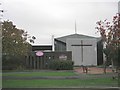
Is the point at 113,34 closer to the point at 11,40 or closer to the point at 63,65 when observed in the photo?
the point at 11,40

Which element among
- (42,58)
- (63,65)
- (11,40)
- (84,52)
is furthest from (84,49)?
(11,40)

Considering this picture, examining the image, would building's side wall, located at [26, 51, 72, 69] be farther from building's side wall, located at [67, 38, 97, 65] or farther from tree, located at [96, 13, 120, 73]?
tree, located at [96, 13, 120, 73]

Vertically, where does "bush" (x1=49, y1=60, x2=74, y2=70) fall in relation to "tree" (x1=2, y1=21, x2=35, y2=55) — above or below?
below

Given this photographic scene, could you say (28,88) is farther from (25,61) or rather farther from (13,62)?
(25,61)

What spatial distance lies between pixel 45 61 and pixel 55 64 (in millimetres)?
6463

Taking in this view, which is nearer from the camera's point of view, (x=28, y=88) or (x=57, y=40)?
(x=28, y=88)

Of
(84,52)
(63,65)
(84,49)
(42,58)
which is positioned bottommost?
(63,65)

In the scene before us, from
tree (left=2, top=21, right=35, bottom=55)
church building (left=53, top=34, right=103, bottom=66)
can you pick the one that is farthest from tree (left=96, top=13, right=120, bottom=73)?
church building (left=53, top=34, right=103, bottom=66)

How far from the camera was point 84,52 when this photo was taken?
61.8 metres

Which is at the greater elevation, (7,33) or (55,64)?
(7,33)

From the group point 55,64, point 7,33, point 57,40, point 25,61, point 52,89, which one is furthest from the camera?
point 57,40

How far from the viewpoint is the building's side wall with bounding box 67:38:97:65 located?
6144cm

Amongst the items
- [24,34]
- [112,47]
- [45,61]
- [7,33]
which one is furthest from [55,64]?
[112,47]

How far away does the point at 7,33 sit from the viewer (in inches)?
992
